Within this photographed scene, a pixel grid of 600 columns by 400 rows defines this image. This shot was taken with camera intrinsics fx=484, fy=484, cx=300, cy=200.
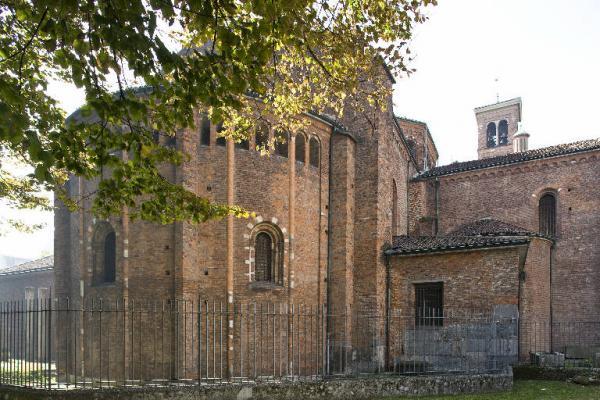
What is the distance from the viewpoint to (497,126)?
128 ft

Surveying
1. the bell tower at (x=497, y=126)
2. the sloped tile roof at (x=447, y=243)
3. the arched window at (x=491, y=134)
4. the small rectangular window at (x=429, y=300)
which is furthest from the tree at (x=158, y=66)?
the arched window at (x=491, y=134)

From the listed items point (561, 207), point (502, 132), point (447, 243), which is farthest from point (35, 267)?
point (502, 132)

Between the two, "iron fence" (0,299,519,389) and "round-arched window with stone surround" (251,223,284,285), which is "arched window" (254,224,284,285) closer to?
"round-arched window with stone surround" (251,223,284,285)

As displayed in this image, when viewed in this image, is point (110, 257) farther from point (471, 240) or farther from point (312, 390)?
point (471, 240)

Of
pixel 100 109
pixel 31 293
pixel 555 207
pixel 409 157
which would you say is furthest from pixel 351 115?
pixel 31 293

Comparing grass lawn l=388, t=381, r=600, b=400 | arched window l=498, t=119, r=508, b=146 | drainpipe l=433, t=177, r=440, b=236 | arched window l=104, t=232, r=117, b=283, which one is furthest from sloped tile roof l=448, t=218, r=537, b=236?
arched window l=498, t=119, r=508, b=146

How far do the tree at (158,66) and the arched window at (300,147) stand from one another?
658cm

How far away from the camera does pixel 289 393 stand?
Result: 9.00m

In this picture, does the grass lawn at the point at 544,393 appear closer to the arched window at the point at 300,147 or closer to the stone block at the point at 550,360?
the stone block at the point at 550,360

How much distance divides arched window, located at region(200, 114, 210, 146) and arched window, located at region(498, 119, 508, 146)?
31.4 meters

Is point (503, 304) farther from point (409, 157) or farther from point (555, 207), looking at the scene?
point (409, 157)

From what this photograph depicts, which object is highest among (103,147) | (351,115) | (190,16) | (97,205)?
(351,115)

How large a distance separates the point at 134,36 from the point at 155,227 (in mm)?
9234

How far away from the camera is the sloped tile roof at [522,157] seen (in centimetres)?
1916
